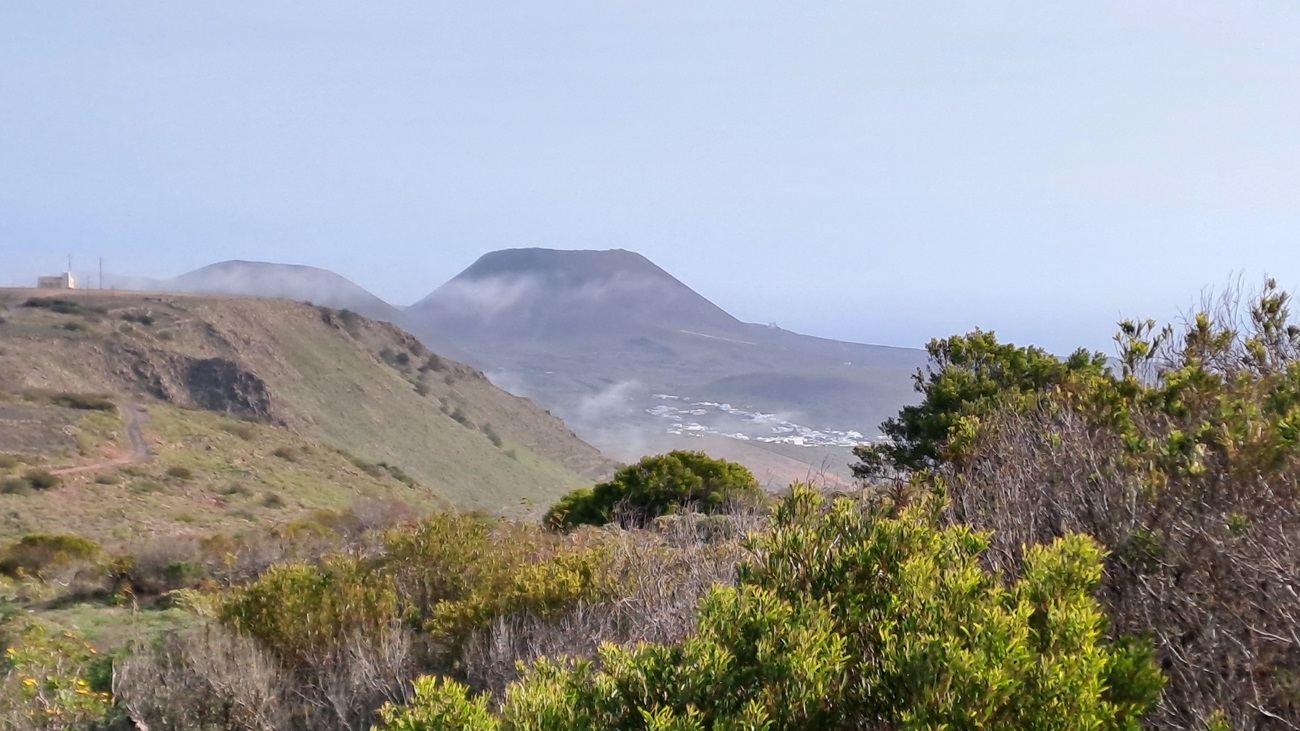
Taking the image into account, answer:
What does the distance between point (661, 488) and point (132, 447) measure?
22.6m

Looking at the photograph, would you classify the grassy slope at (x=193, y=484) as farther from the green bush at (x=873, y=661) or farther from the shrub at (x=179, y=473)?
the green bush at (x=873, y=661)

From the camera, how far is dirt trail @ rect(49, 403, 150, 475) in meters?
28.9

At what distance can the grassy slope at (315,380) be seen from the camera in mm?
43188

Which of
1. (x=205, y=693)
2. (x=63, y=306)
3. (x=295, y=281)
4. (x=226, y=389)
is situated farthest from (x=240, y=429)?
(x=295, y=281)

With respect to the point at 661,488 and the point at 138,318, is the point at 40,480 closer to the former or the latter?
the point at 661,488

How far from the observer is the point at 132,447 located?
108 ft

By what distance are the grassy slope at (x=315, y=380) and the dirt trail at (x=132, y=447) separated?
7.48 ft

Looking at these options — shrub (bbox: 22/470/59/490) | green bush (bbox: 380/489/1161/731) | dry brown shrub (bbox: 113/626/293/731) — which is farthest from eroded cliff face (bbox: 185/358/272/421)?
green bush (bbox: 380/489/1161/731)

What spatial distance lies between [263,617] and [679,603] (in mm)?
3569

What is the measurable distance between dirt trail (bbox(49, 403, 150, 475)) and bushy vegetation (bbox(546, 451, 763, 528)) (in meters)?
17.3

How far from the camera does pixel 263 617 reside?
754cm

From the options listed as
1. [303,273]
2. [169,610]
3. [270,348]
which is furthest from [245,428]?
[303,273]

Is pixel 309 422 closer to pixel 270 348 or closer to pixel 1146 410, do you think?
pixel 270 348

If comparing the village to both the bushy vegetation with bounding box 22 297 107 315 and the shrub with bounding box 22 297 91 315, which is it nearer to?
the bushy vegetation with bounding box 22 297 107 315
